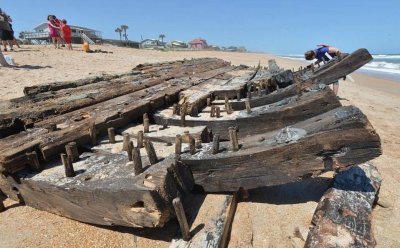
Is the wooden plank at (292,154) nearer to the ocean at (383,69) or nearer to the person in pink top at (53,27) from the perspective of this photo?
the person in pink top at (53,27)

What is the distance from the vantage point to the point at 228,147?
9.50 ft

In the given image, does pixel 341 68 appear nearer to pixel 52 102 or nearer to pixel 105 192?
pixel 105 192

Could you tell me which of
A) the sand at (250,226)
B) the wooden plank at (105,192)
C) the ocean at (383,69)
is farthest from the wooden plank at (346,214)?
the ocean at (383,69)

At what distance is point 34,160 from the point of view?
2854 mm

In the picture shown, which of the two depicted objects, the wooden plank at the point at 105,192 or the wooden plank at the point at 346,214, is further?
the wooden plank at the point at 346,214

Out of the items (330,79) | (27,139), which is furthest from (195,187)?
(330,79)

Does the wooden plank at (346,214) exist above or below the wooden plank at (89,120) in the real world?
below

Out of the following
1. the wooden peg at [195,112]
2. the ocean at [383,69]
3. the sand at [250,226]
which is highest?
the wooden peg at [195,112]

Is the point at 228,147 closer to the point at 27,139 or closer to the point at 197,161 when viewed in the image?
the point at 197,161

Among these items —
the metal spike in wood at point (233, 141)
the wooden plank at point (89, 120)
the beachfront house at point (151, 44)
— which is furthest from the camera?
the beachfront house at point (151, 44)

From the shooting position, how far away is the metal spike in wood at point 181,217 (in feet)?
7.54

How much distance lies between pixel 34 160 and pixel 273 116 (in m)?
2.65

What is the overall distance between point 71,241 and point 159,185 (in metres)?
1.10

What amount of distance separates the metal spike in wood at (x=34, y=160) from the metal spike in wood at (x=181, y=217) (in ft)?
4.81
